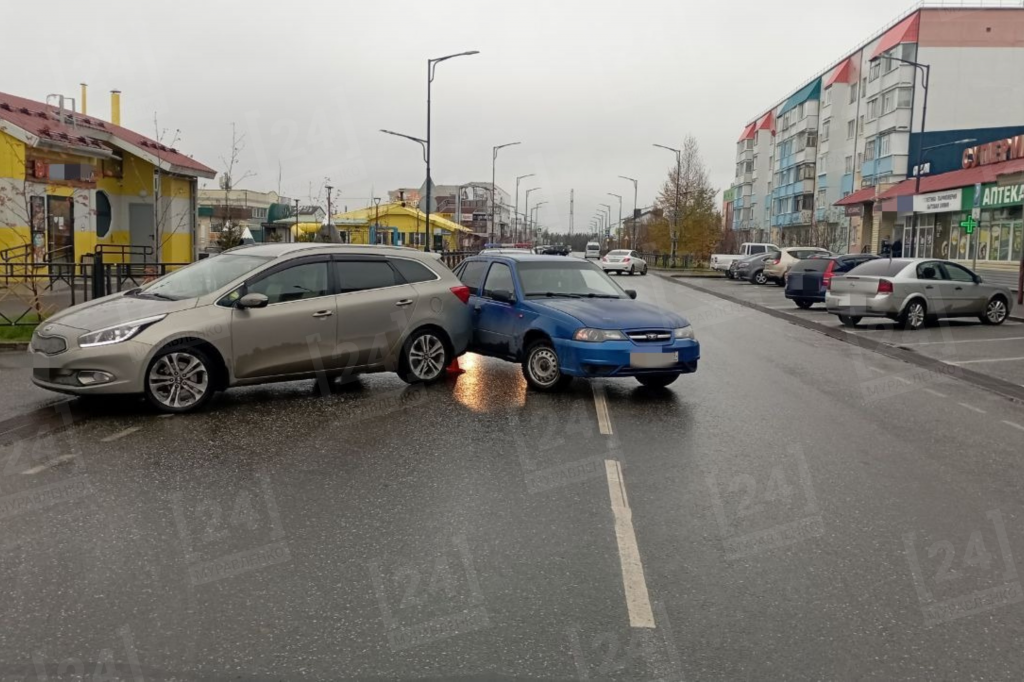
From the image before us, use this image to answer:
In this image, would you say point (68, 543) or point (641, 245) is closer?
point (68, 543)

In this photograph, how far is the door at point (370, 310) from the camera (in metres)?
9.52

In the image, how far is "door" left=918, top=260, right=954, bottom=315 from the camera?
61.6ft

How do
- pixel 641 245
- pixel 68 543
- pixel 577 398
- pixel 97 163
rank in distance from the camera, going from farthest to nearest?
pixel 641 245 < pixel 97 163 < pixel 577 398 < pixel 68 543

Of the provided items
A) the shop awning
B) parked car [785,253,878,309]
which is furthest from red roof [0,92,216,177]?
the shop awning

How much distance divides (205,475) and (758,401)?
19.6 ft

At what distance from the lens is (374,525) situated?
5203 mm

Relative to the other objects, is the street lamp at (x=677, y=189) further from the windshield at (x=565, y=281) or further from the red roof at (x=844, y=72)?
the windshield at (x=565, y=281)

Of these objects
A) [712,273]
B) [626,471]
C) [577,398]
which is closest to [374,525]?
[626,471]

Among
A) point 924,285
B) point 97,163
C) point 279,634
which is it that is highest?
point 97,163

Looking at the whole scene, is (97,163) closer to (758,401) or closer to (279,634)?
(758,401)

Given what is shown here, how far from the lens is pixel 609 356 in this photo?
30.3ft

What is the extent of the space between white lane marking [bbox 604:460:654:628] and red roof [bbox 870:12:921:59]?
189ft

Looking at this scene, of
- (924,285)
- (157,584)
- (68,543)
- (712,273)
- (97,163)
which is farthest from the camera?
(712,273)

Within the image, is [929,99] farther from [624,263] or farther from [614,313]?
[614,313]
